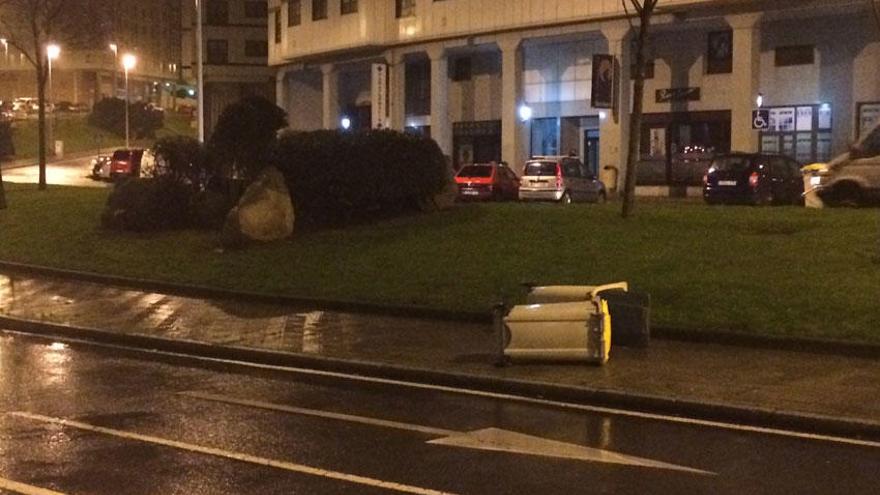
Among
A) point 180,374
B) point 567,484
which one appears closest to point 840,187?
point 180,374

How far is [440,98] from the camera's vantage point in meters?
50.9

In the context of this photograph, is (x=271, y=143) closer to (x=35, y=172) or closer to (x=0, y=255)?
(x=0, y=255)

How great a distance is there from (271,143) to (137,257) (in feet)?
11.7

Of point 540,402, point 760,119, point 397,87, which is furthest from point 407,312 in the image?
point 397,87

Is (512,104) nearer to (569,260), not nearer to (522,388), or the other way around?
(569,260)

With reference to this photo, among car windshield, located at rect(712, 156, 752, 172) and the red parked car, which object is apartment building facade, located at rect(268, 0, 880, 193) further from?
car windshield, located at rect(712, 156, 752, 172)

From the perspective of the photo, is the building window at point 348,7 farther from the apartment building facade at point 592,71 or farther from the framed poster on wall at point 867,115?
the framed poster on wall at point 867,115

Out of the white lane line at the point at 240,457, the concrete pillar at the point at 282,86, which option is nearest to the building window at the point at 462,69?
the concrete pillar at the point at 282,86

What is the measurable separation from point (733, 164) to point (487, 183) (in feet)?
29.8

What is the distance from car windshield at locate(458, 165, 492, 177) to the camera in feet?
118

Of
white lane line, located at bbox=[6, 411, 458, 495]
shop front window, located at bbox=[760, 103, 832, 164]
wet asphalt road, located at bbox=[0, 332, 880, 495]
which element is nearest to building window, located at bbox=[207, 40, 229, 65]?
shop front window, located at bbox=[760, 103, 832, 164]

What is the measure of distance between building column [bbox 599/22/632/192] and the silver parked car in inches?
301

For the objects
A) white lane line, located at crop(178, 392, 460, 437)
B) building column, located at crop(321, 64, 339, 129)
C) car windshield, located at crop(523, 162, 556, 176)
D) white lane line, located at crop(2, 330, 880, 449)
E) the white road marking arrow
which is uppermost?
building column, located at crop(321, 64, 339, 129)

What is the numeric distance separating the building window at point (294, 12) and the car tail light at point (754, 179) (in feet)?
107
